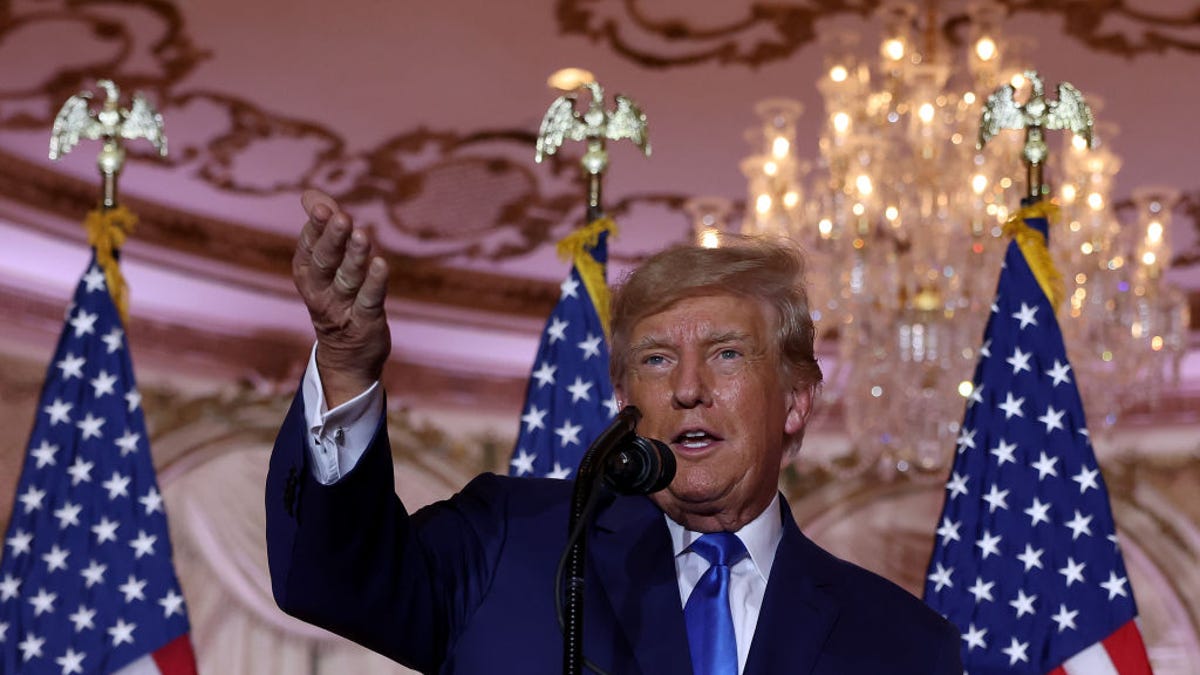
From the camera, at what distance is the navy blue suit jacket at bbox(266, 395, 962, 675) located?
178 centimetres

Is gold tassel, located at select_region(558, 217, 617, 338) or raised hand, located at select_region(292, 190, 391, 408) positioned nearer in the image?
raised hand, located at select_region(292, 190, 391, 408)

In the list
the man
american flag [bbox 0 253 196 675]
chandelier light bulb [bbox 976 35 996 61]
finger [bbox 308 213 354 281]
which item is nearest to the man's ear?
the man

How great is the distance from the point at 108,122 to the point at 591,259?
1204mm

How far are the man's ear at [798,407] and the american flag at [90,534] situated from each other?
72.4 inches

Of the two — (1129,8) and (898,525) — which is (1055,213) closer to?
(1129,8)

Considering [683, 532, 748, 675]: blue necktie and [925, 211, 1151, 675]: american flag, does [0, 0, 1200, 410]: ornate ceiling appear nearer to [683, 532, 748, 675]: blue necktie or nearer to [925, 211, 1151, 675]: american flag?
[925, 211, 1151, 675]: american flag

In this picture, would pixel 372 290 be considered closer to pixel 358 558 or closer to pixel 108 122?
pixel 358 558

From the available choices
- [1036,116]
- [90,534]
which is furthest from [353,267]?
[90,534]

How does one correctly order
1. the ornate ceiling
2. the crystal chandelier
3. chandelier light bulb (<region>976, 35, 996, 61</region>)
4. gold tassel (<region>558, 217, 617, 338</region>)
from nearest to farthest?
gold tassel (<region>558, 217, 617, 338</region>) → chandelier light bulb (<region>976, 35, 996, 61</region>) → the ornate ceiling → the crystal chandelier

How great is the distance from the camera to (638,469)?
1.67m

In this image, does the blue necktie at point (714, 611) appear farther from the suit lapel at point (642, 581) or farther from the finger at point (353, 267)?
the finger at point (353, 267)

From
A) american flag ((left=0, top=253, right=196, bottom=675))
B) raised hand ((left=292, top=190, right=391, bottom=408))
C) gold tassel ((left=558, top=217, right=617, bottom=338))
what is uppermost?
gold tassel ((left=558, top=217, right=617, bottom=338))

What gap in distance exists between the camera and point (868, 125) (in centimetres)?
530

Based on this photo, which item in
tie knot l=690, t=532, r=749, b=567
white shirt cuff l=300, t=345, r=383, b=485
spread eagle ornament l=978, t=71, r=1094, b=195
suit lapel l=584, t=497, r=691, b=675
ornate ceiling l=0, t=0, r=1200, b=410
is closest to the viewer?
white shirt cuff l=300, t=345, r=383, b=485
